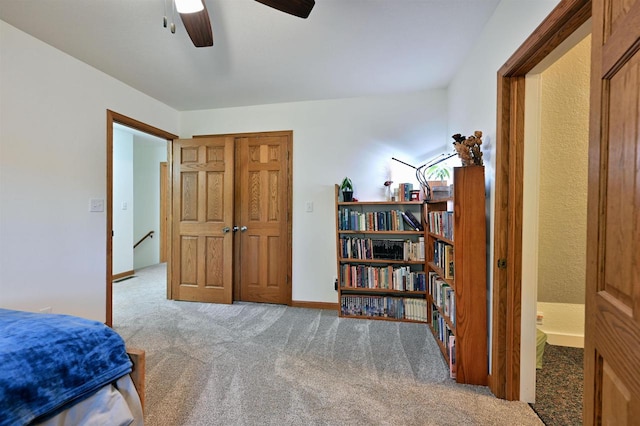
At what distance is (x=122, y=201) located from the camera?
14.4 feet

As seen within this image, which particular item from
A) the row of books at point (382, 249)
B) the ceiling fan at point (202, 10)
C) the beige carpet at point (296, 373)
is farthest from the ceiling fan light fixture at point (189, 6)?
the row of books at point (382, 249)

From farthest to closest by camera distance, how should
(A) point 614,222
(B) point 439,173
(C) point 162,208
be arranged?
(C) point 162,208 < (B) point 439,173 < (A) point 614,222

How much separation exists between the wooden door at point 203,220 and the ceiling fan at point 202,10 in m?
1.76

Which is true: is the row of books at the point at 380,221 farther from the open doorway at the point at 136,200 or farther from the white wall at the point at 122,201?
the white wall at the point at 122,201

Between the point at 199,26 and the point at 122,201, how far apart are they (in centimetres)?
398

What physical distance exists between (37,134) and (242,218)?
1.82 meters

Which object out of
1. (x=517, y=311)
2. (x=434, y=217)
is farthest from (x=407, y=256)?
(x=517, y=311)

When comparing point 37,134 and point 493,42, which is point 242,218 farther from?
point 493,42

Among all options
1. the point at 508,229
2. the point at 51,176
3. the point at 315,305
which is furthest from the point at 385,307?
the point at 51,176

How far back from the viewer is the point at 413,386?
1.68 meters

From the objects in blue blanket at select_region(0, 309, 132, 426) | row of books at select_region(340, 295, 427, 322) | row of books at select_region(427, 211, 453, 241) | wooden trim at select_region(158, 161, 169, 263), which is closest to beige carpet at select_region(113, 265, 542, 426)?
row of books at select_region(340, 295, 427, 322)

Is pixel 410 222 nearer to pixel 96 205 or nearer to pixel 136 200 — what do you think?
pixel 96 205

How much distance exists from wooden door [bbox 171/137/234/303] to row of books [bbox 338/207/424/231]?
1.36 m

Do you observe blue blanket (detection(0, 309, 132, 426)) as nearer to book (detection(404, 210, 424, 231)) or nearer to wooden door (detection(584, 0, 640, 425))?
wooden door (detection(584, 0, 640, 425))
